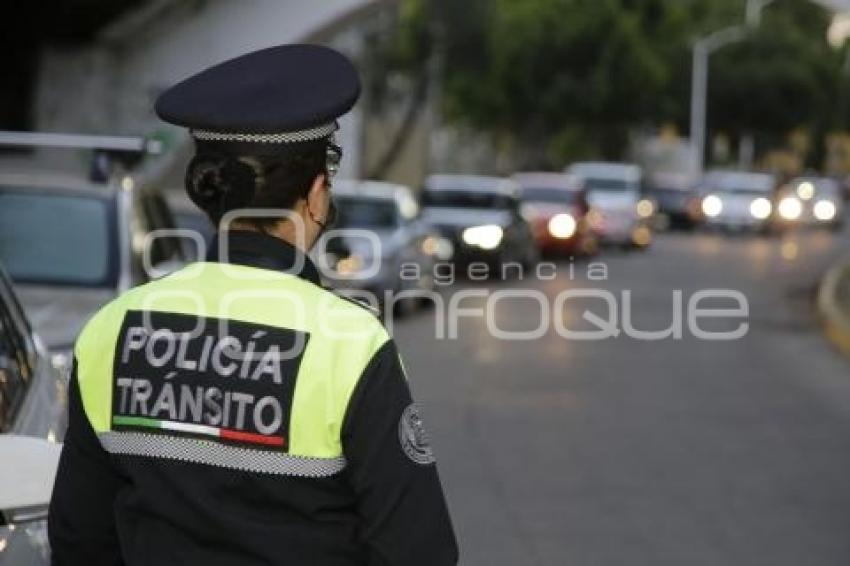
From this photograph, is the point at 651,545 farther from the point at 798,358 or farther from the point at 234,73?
the point at 798,358

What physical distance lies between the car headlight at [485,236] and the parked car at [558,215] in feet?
12.0

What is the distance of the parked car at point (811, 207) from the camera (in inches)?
2015

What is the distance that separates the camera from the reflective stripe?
2893 millimetres

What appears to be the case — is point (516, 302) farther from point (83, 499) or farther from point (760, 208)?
point (760, 208)

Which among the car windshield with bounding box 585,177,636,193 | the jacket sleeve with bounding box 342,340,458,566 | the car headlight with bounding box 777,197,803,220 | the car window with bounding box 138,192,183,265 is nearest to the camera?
the jacket sleeve with bounding box 342,340,458,566

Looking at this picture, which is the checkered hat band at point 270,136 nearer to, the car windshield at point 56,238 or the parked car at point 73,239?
the parked car at point 73,239

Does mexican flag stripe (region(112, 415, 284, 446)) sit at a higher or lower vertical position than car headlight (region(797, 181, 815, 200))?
higher

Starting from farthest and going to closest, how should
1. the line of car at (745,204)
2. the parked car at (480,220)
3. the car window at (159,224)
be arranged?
the line of car at (745,204) < the parked car at (480,220) < the car window at (159,224)

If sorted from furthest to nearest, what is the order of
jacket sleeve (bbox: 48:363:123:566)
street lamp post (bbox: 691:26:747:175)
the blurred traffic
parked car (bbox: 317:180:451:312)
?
street lamp post (bbox: 691:26:747:175) → parked car (bbox: 317:180:451:312) → the blurred traffic → jacket sleeve (bbox: 48:363:123:566)

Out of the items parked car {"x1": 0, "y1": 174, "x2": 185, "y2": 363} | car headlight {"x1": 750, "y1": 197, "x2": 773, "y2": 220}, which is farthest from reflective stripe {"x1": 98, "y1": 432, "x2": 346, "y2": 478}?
car headlight {"x1": 750, "y1": 197, "x2": 773, "y2": 220}

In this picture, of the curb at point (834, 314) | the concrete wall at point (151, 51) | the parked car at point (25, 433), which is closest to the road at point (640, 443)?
the curb at point (834, 314)

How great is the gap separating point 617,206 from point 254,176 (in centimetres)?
3763

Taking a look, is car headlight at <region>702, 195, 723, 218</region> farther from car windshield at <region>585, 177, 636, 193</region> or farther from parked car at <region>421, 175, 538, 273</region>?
parked car at <region>421, 175, 538, 273</region>

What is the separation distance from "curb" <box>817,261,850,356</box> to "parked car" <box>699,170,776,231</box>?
2246 cm
